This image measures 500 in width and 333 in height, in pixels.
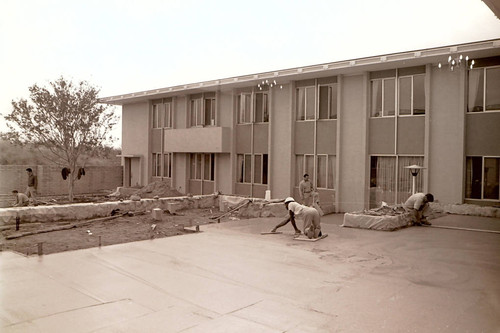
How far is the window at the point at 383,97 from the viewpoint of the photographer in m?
18.4

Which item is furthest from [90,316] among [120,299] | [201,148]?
[201,148]

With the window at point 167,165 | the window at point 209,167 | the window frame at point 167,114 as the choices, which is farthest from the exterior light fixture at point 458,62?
the window at point 167,165

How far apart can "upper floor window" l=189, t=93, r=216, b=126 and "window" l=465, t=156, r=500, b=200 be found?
578 inches

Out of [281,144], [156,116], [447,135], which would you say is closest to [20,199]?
[281,144]

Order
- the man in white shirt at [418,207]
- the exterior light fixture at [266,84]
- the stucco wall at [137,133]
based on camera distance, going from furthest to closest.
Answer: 1. the stucco wall at [137,133]
2. the exterior light fixture at [266,84]
3. the man in white shirt at [418,207]

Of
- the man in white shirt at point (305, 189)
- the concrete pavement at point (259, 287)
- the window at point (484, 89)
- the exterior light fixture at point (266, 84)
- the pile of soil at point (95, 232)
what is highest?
the exterior light fixture at point (266, 84)

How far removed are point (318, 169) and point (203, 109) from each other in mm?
9277

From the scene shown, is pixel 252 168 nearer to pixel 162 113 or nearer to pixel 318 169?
pixel 318 169

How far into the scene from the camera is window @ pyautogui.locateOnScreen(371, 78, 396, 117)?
1844 cm

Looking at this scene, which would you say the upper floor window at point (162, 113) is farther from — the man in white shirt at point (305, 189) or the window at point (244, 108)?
Result: the man in white shirt at point (305, 189)

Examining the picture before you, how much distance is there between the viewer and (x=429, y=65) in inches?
675

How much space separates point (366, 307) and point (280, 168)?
15784 millimetres

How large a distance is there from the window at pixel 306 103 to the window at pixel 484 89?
23.7 feet

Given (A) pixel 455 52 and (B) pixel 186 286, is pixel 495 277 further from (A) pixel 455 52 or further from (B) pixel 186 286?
(A) pixel 455 52
